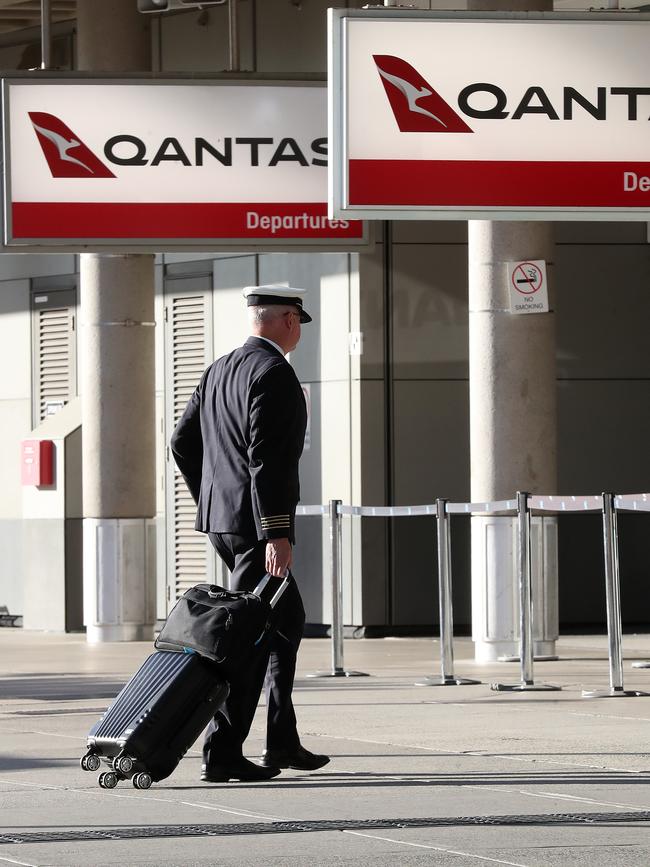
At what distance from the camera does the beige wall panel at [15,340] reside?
2009cm

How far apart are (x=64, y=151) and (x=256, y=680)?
21.7 ft

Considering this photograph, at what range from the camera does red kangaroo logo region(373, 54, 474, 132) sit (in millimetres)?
10609

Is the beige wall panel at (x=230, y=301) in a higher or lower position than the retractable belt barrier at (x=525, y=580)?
higher

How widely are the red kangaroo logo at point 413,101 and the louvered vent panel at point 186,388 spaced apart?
25.3 ft

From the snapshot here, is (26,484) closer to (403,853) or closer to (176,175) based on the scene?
(176,175)

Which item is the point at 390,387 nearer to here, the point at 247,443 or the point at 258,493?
the point at 247,443

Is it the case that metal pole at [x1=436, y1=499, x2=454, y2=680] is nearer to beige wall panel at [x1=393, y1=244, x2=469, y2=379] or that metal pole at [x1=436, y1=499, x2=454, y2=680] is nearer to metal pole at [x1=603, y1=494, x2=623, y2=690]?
metal pole at [x1=603, y1=494, x2=623, y2=690]

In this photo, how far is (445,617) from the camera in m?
12.2

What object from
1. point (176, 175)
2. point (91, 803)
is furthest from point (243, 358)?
point (176, 175)

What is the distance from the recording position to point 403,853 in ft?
18.9

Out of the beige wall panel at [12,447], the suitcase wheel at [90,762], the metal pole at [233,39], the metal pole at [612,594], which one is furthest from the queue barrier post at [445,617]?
the beige wall panel at [12,447]

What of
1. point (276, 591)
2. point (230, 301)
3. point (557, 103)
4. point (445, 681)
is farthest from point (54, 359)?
point (276, 591)

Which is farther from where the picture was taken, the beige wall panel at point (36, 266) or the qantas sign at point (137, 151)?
Result: the beige wall panel at point (36, 266)

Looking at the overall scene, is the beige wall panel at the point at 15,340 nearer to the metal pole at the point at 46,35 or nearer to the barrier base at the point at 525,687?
the metal pole at the point at 46,35
